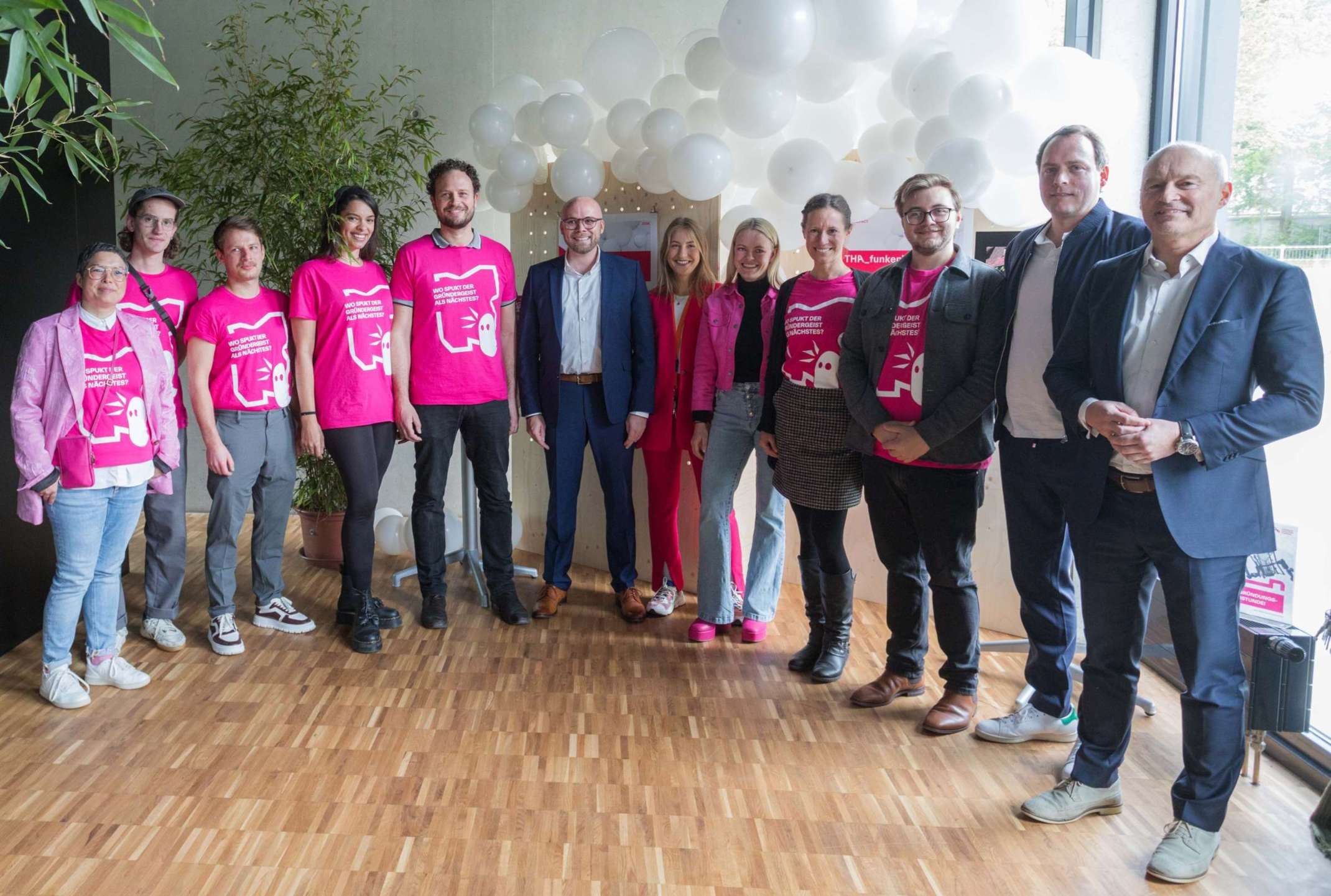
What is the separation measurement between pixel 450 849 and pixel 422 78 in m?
4.07

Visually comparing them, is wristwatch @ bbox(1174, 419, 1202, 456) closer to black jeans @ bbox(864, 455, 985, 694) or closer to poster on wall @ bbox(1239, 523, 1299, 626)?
black jeans @ bbox(864, 455, 985, 694)

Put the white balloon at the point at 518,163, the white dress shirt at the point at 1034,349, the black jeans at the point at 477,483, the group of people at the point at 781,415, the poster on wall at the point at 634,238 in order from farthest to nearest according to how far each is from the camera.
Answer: the poster on wall at the point at 634,238
the white balloon at the point at 518,163
the black jeans at the point at 477,483
the white dress shirt at the point at 1034,349
the group of people at the point at 781,415

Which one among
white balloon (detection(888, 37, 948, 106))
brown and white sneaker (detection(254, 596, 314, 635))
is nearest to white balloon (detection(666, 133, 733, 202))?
white balloon (detection(888, 37, 948, 106))

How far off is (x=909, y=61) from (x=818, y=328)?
3.49 ft

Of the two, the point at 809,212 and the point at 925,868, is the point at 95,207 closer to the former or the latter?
the point at 809,212

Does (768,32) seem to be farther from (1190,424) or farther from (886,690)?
(886,690)

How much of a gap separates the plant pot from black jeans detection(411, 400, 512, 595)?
3.12ft

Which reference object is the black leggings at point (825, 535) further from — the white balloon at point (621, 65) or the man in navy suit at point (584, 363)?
the white balloon at point (621, 65)

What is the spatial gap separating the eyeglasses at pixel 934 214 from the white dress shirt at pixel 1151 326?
0.65 metres

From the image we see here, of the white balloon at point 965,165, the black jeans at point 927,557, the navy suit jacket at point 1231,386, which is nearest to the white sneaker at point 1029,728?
the black jeans at point 927,557

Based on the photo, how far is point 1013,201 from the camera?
3402 millimetres

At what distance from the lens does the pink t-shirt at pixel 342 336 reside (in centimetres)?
342

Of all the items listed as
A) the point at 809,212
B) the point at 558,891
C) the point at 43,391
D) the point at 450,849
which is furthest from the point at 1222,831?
the point at 43,391

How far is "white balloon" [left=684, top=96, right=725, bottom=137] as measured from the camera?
12.2ft
